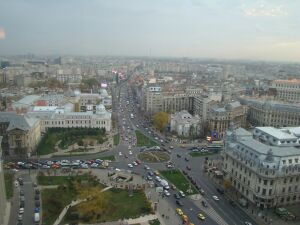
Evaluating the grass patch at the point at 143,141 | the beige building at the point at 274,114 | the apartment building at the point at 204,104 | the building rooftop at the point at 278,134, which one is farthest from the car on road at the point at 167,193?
the beige building at the point at 274,114

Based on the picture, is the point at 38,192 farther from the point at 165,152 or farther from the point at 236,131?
the point at 236,131

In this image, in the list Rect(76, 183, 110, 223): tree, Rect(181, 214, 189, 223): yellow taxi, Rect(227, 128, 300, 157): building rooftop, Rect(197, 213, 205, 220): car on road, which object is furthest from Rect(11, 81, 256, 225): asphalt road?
Rect(227, 128, 300, 157): building rooftop

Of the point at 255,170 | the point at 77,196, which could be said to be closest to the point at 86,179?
the point at 77,196

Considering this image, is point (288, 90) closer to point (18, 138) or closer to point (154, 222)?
point (18, 138)

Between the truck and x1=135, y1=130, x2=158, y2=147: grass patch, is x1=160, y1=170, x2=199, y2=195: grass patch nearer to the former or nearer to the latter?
the truck

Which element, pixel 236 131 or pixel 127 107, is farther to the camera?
pixel 127 107
